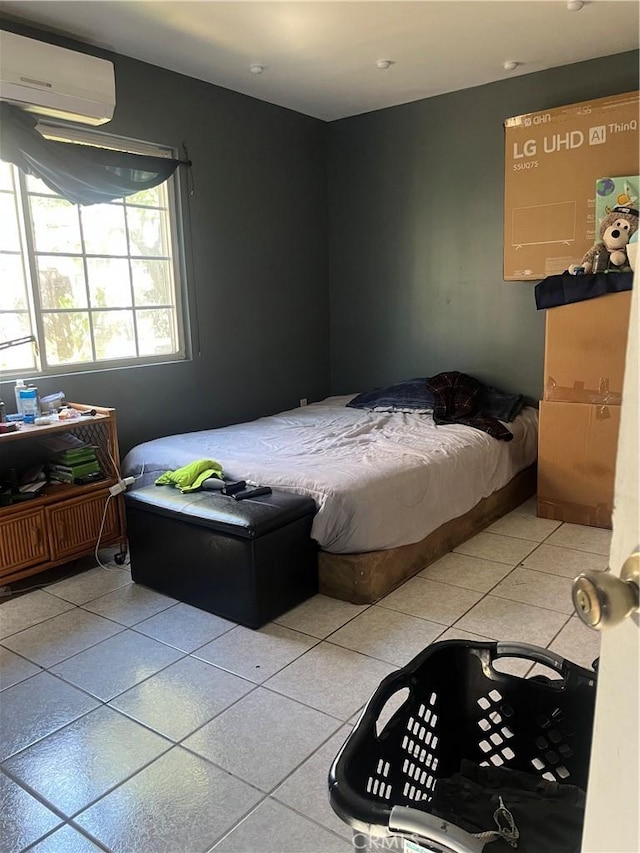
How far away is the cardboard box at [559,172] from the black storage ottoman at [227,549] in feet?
7.68

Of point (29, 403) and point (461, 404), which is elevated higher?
point (29, 403)

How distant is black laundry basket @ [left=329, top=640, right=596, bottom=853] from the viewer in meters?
1.35

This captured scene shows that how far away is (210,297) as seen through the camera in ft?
13.8

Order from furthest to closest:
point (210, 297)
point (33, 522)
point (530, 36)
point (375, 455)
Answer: point (210, 297), point (530, 36), point (375, 455), point (33, 522)

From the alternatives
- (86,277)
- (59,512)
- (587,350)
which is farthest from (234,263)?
(587,350)

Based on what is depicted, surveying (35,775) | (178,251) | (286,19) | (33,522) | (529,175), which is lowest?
(35,775)

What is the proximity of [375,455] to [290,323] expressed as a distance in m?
1.95

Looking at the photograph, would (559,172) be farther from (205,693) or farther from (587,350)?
(205,693)

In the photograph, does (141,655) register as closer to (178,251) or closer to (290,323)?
(178,251)

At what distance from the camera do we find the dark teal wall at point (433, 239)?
4227 mm

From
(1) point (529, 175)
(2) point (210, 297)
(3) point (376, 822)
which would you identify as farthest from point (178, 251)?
(3) point (376, 822)

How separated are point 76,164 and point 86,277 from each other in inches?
23.3

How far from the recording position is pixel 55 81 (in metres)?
3.01

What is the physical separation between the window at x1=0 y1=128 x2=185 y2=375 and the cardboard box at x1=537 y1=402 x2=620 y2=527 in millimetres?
2345
